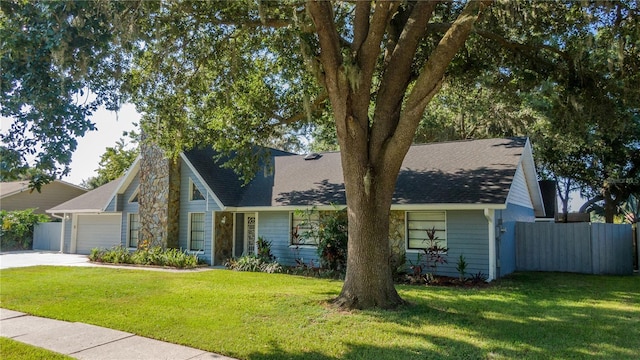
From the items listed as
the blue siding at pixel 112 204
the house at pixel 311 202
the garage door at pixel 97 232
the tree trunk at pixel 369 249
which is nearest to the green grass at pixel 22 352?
the tree trunk at pixel 369 249

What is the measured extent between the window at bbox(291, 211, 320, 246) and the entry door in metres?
2.49

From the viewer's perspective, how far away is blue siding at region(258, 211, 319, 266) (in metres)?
15.2

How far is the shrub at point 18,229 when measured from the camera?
997 inches

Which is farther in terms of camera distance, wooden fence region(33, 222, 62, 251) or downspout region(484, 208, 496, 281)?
wooden fence region(33, 222, 62, 251)

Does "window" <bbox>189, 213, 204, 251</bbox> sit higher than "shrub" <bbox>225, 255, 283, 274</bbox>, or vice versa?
"window" <bbox>189, 213, 204, 251</bbox>

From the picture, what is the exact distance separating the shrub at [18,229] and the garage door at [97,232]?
17.7 feet

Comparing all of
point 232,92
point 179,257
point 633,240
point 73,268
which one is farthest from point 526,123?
point 73,268

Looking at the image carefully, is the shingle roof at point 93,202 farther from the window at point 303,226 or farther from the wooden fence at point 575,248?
the wooden fence at point 575,248

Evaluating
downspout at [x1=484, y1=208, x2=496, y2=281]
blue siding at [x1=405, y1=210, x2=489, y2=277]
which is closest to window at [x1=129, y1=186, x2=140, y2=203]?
blue siding at [x1=405, y1=210, x2=489, y2=277]

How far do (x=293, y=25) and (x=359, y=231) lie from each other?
14.8ft

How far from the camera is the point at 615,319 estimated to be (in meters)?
7.50

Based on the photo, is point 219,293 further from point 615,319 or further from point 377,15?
point 615,319

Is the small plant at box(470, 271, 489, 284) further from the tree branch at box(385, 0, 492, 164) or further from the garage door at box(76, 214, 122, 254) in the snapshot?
the garage door at box(76, 214, 122, 254)

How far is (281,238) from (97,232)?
11593 millimetres
